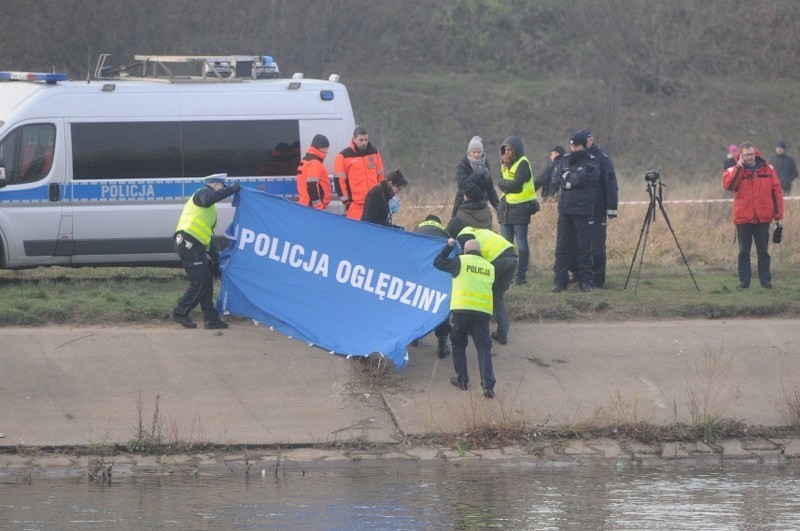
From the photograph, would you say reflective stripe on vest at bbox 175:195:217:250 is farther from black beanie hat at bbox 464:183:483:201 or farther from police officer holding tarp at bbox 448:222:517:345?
black beanie hat at bbox 464:183:483:201

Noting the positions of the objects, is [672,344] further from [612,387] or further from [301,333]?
[301,333]

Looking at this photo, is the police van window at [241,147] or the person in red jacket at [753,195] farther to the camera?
the police van window at [241,147]

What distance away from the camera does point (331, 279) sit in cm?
1188

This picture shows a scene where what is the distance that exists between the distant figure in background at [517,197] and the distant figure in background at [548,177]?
111cm

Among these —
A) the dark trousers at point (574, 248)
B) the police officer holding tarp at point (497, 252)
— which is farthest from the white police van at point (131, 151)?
the police officer holding tarp at point (497, 252)

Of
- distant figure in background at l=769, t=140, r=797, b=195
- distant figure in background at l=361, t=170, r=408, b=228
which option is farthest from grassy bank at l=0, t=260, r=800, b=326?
distant figure in background at l=769, t=140, r=797, b=195

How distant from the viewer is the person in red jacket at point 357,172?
1379cm

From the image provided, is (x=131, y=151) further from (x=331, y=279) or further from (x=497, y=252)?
(x=497, y=252)

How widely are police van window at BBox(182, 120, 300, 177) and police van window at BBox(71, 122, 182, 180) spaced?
18 centimetres

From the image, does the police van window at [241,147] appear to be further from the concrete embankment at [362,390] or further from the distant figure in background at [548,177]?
the distant figure in background at [548,177]

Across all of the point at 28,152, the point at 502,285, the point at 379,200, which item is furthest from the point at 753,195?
the point at 28,152

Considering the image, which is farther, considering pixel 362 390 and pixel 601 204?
pixel 601 204

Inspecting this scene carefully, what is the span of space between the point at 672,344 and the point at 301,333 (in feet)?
11.9

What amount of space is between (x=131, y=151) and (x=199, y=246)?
8.89 feet
